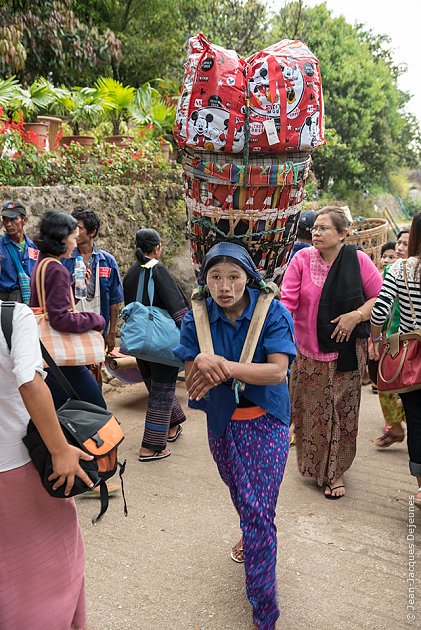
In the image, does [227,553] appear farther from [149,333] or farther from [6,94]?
[6,94]

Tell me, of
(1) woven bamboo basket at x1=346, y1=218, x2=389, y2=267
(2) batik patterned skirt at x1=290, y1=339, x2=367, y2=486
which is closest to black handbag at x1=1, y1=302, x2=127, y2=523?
(2) batik patterned skirt at x1=290, y1=339, x2=367, y2=486

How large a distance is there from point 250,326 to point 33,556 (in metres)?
1.28

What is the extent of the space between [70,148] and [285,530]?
5964mm

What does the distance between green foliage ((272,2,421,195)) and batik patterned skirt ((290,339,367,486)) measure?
14743 millimetres

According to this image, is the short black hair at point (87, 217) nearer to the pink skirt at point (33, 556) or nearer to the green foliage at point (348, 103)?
the pink skirt at point (33, 556)

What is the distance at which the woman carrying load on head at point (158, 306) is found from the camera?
15.6 ft

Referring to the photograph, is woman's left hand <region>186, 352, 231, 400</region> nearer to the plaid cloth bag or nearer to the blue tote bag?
the plaid cloth bag

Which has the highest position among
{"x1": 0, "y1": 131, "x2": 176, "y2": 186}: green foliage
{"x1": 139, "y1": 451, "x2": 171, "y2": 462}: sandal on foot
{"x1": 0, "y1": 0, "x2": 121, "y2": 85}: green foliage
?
{"x1": 0, "y1": 0, "x2": 121, "y2": 85}: green foliage

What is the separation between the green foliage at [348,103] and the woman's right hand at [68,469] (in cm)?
1691

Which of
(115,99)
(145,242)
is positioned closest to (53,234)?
(145,242)

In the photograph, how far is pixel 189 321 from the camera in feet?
9.28

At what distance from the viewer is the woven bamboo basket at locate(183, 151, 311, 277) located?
8.73 ft

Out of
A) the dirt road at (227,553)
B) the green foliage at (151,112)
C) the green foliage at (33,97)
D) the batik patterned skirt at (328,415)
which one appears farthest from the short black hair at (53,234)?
the green foliage at (151,112)

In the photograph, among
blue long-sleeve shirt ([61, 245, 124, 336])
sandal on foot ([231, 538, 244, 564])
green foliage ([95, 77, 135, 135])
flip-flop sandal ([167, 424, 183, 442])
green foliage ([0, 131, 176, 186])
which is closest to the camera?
sandal on foot ([231, 538, 244, 564])
